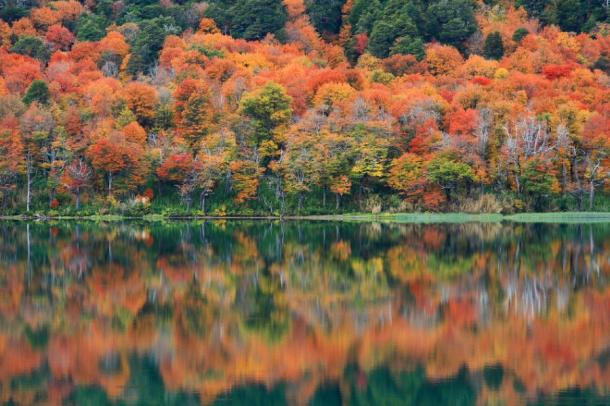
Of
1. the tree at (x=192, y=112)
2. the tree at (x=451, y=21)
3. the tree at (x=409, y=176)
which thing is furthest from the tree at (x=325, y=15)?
the tree at (x=409, y=176)

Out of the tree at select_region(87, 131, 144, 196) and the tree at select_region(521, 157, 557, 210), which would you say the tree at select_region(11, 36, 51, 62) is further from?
the tree at select_region(521, 157, 557, 210)

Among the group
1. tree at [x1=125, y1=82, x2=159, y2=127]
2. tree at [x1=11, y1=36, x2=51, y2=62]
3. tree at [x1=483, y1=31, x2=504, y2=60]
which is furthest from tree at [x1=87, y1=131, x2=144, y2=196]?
tree at [x1=483, y1=31, x2=504, y2=60]

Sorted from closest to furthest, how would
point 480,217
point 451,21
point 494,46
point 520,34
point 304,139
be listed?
point 480,217, point 304,139, point 494,46, point 520,34, point 451,21

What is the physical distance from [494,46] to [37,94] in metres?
50.6

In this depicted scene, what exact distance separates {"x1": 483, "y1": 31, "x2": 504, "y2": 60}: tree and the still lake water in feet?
208

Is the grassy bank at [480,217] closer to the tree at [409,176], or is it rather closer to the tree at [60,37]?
the tree at [409,176]

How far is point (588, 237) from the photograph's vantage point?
4250cm

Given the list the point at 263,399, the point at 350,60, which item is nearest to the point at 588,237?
the point at 263,399

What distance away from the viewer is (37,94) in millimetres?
73688

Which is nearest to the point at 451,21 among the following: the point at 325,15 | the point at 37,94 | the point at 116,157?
the point at 325,15

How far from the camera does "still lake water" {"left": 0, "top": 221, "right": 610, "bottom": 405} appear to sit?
16.4m

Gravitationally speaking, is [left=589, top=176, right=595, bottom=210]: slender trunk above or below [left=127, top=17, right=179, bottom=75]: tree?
below

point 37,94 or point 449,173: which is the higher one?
point 37,94

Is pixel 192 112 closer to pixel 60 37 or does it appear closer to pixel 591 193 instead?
pixel 591 193
